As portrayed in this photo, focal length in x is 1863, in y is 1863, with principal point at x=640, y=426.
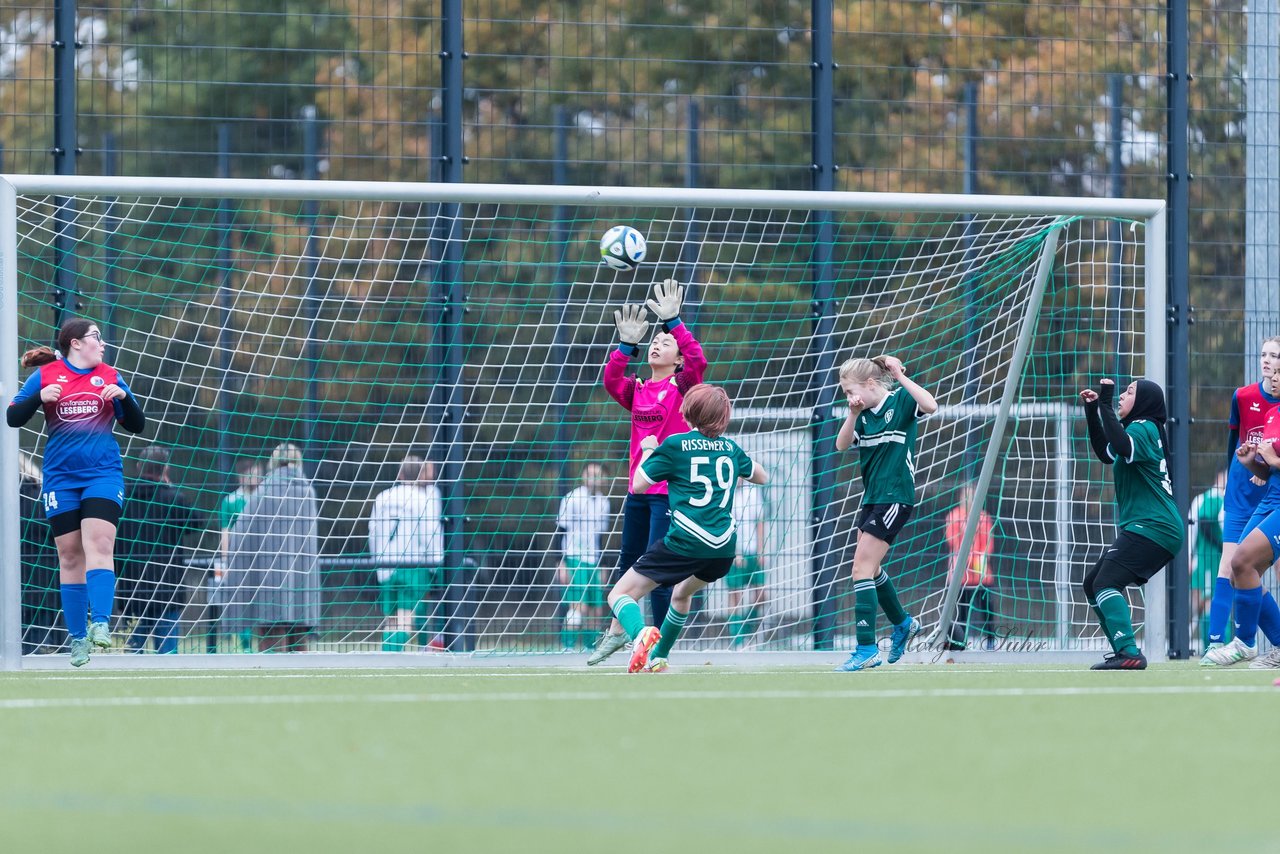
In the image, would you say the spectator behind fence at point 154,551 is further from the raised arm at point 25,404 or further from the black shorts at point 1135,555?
the black shorts at point 1135,555

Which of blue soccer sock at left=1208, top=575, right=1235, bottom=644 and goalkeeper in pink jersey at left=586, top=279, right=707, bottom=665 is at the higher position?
goalkeeper in pink jersey at left=586, top=279, right=707, bottom=665

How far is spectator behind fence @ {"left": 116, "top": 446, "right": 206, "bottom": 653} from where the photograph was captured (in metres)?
10.1

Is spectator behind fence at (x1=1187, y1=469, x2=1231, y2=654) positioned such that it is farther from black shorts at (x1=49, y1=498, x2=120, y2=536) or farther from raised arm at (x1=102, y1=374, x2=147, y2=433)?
black shorts at (x1=49, y1=498, x2=120, y2=536)

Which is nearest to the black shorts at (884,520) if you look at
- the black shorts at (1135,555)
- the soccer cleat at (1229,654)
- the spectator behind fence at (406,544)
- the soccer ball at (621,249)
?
the black shorts at (1135,555)

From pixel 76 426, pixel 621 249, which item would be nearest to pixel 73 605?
pixel 76 426

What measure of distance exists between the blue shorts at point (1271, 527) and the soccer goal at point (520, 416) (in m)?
0.87

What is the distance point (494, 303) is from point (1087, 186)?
6.94 metres

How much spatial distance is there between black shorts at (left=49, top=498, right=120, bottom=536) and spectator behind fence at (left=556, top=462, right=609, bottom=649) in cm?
289

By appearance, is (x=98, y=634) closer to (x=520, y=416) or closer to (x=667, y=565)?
(x=667, y=565)

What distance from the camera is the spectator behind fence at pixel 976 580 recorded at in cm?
1048

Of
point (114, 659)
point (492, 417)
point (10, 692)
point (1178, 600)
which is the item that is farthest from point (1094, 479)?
point (10, 692)

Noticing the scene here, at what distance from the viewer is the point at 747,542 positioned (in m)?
10.9

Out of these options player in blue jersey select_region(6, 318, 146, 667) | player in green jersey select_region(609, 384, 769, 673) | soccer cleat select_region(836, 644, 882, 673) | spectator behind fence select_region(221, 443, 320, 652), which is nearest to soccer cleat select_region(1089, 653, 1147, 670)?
soccer cleat select_region(836, 644, 882, 673)

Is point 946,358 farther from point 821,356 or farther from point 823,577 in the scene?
point 823,577
